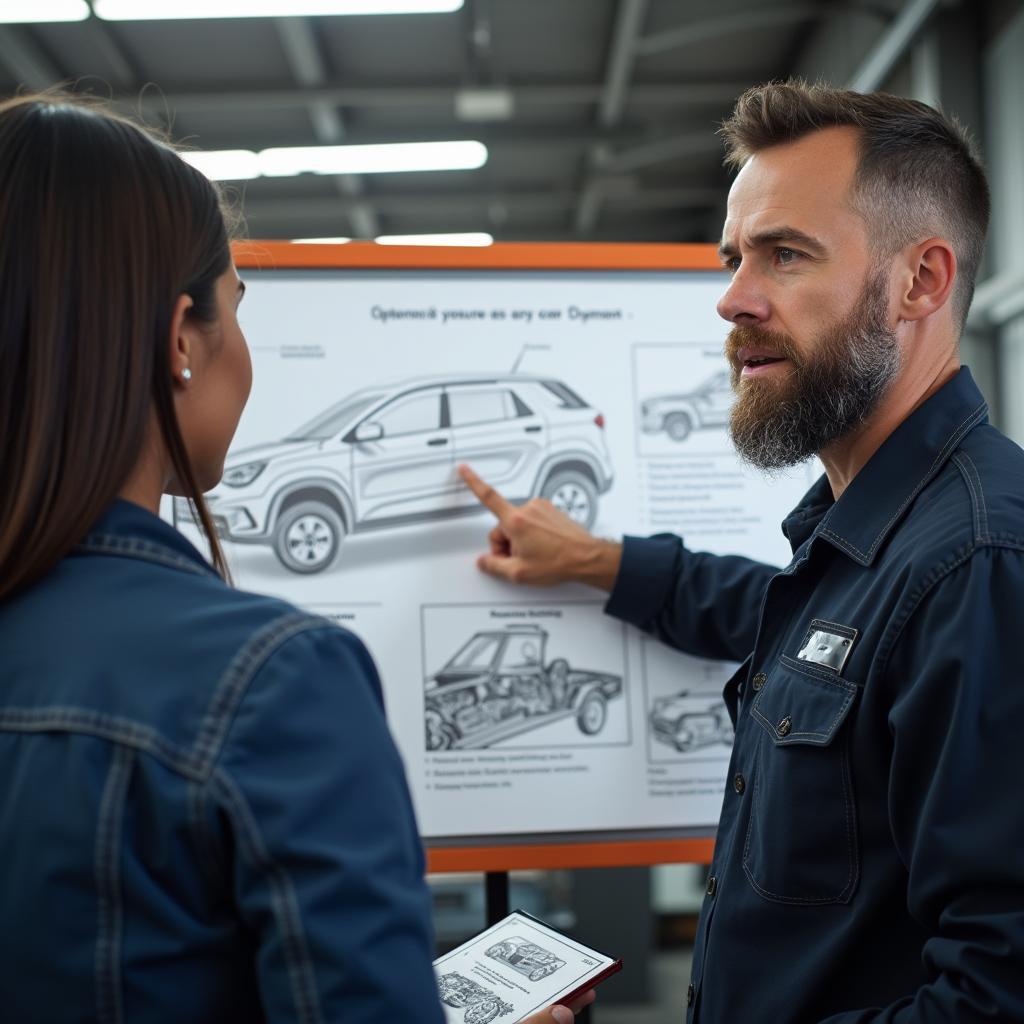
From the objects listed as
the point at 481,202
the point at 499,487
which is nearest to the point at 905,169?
the point at 499,487

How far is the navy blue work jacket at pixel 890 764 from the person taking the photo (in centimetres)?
100

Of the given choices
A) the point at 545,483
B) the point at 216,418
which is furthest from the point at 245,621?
A: the point at 545,483

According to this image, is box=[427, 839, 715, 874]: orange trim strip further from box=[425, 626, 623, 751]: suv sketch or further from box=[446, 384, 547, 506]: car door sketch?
box=[446, 384, 547, 506]: car door sketch

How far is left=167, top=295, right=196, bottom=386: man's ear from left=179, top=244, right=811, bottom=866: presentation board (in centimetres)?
106

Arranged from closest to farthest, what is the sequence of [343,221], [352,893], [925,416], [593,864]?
[352,893], [925,416], [593,864], [343,221]

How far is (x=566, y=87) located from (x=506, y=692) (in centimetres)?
499

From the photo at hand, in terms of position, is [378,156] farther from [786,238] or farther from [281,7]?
[786,238]

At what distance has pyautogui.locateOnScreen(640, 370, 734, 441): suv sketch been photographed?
2057 millimetres

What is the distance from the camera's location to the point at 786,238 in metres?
1.48

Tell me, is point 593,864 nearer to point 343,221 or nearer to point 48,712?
point 48,712

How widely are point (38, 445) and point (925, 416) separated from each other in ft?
3.37

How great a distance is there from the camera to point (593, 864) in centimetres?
193

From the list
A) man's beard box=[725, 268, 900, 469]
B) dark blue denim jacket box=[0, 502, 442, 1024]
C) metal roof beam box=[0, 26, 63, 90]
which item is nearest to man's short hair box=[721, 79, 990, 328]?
man's beard box=[725, 268, 900, 469]

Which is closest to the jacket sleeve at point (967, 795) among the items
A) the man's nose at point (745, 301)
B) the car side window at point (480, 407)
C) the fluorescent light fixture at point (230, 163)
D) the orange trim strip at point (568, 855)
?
the man's nose at point (745, 301)
